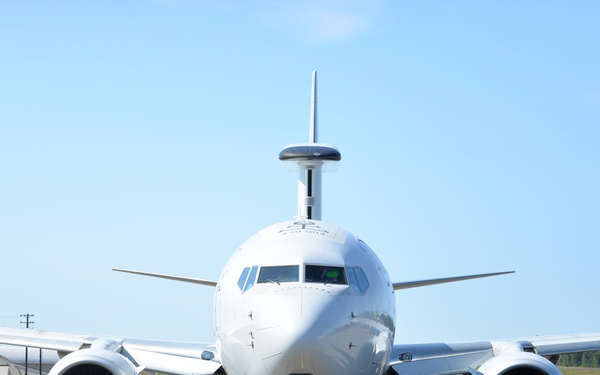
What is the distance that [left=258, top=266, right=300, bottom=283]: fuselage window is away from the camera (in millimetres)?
17594

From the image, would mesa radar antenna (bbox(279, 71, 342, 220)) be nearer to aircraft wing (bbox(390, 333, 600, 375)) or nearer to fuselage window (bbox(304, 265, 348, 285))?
aircraft wing (bbox(390, 333, 600, 375))

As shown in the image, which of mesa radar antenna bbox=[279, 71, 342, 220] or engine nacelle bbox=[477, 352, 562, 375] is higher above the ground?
mesa radar antenna bbox=[279, 71, 342, 220]

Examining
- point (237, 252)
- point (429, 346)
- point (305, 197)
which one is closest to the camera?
point (237, 252)

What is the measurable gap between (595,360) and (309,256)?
287ft

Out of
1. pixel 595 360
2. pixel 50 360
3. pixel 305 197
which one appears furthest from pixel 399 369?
pixel 595 360

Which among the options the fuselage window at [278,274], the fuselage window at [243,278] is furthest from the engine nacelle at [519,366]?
the fuselage window at [243,278]

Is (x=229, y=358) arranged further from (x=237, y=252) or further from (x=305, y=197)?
(x=305, y=197)

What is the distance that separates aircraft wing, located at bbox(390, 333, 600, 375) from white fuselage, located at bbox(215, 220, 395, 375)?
1.96 meters

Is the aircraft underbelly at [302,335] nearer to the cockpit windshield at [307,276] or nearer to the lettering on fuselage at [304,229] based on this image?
the cockpit windshield at [307,276]

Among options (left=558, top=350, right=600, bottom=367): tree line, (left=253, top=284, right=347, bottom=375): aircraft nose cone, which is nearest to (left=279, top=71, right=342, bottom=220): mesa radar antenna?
(left=253, top=284, right=347, bottom=375): aircraft nose cone

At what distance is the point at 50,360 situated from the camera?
155ft

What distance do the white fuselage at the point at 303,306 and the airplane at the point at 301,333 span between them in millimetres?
16

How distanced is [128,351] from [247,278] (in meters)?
5.76

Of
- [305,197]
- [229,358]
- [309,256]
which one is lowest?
[229,358]
